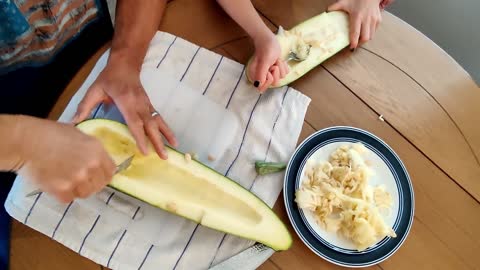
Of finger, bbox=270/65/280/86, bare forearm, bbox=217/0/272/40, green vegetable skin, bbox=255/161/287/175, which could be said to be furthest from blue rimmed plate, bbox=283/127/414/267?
bare forearm, bbox=217/0/272/40

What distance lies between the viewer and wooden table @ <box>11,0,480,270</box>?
0.79 m

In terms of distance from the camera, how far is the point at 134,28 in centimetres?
85

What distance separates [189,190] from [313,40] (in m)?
0.37

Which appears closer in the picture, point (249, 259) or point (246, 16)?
point (249, 259)

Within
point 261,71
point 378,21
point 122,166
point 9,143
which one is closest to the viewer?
point 9,143

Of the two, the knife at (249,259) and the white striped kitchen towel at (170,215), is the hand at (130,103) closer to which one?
the white striped kitchen towel at (170,215)

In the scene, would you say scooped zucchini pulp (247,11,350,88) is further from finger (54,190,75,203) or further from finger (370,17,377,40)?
finger (54,190,75,203)

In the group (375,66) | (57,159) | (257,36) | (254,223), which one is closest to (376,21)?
(375,66)

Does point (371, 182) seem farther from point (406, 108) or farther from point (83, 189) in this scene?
point (83, 189)

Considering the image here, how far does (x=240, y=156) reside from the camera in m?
0.81

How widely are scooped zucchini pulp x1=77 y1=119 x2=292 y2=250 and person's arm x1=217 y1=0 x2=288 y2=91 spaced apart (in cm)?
20

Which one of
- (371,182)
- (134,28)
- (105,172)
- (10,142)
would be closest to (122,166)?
(105,172)

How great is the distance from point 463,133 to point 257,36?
1.37ft

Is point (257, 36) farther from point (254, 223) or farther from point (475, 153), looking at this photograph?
point (475, 153)
